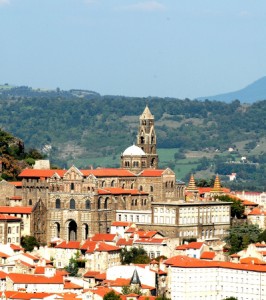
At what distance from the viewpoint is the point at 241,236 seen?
4400 inches

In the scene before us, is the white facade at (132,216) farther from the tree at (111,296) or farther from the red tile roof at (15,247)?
the tree at (111,296)

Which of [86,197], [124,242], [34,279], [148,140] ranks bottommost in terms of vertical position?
[34,279]

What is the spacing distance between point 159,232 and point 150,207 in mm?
6070

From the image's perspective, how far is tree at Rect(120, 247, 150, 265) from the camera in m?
105

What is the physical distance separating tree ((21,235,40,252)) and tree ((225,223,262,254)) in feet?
41.6

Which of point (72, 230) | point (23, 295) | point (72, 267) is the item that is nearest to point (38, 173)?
point (72, 230)

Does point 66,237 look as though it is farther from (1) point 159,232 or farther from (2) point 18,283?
(2) point 18,283

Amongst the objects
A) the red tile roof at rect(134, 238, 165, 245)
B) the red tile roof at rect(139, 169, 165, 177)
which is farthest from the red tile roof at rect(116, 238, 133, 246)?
the red tile roof at rect(139, 169, 165, 177)

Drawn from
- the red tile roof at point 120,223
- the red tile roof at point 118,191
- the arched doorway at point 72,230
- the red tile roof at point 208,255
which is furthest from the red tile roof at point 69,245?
the red tile roof at point 208,255

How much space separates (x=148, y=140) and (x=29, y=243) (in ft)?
64.9

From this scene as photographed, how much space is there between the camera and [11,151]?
5300 inches

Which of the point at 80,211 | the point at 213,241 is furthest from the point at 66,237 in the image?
the point at 213,241

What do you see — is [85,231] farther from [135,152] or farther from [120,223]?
[135,152]

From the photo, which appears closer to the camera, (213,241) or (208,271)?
(208,271)
